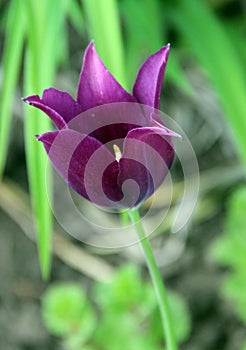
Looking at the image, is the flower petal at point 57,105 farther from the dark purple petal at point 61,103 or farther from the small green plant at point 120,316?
the small green plant at point 120,316

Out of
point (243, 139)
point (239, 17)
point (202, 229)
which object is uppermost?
point (239, 17)

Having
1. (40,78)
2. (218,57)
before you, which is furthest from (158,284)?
(218,57)

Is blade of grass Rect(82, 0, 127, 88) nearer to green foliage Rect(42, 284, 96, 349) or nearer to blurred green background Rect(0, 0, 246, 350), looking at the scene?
blurred green background Rect(0, 0, 246, 350)

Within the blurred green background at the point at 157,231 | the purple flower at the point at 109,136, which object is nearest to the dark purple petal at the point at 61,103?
the purple flower at the point at 109,136

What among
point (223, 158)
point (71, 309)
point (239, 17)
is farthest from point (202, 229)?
point (71, 309)

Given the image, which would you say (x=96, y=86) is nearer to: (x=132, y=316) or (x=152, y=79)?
(x=152, y=79)

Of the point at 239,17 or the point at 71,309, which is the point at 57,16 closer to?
the point at 71,309
